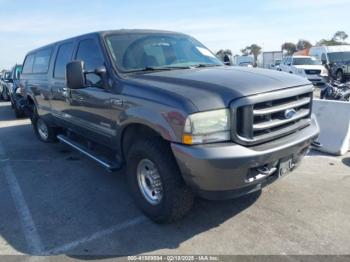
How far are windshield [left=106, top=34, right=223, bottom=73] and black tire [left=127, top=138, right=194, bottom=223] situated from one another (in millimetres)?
1059

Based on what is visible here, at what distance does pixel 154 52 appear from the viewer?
434 centimetres

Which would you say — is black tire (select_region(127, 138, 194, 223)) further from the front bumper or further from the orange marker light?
the orange marker light

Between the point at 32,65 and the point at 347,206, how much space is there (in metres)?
6.78

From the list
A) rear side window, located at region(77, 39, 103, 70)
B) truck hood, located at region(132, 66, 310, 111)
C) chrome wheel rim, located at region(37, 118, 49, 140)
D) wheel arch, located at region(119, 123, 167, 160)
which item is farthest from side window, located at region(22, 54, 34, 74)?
truck hood, located at region(132, 66, 310, 111)

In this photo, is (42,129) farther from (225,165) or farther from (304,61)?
(304,61)

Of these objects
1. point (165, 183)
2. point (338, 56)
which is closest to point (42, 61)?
point (165, 183)

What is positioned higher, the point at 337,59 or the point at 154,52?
the point at 154,52

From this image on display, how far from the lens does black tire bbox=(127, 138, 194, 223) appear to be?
127 inches

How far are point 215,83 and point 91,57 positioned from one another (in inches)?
81.0

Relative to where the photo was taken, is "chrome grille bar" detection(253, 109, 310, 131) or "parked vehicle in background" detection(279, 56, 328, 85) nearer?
"chrome grille bar" detection(253, 109, 310, 131)

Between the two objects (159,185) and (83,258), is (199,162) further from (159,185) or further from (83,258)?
(83,258)

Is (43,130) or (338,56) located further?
(338,56)

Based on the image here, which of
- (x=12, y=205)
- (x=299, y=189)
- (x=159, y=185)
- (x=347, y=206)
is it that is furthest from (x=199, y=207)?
(x=12, y=205)

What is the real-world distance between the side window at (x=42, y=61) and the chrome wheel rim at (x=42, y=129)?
3.67 ft
